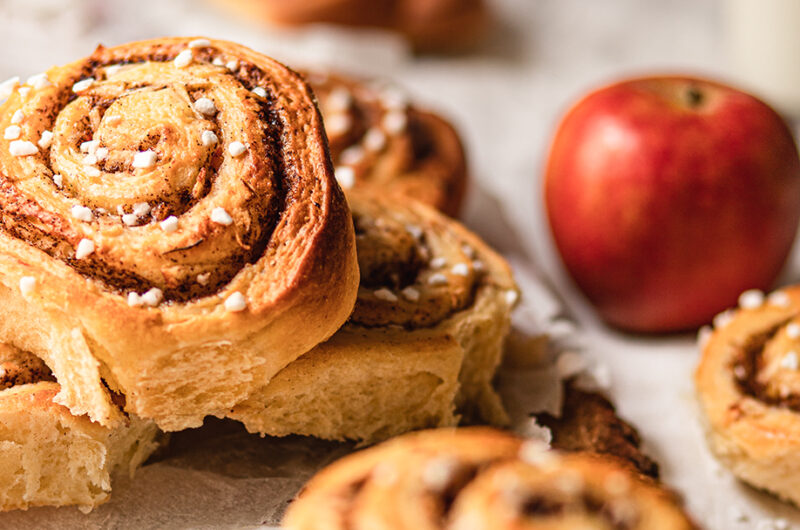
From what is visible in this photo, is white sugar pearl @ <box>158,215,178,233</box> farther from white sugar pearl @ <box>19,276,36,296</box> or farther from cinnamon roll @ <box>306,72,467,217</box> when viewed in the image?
cinnamon roll @ <box>306,72,467,217</box>

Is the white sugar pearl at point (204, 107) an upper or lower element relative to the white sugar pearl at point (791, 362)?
upper

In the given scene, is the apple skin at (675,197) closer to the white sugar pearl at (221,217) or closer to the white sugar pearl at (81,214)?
the white sugar pearl at (221,217)

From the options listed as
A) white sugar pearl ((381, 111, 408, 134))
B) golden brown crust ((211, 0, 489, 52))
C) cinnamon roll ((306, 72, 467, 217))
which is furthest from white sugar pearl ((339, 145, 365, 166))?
golden brown crust ((211, 0, 489, 52))

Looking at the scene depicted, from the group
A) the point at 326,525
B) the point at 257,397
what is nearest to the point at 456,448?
the point at 326,525

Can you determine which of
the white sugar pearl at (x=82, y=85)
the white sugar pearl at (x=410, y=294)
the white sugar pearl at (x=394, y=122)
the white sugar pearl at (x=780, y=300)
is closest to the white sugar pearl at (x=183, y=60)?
the white sugar pearl at (x=82, y=85)

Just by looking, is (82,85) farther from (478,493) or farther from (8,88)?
(478,493)
